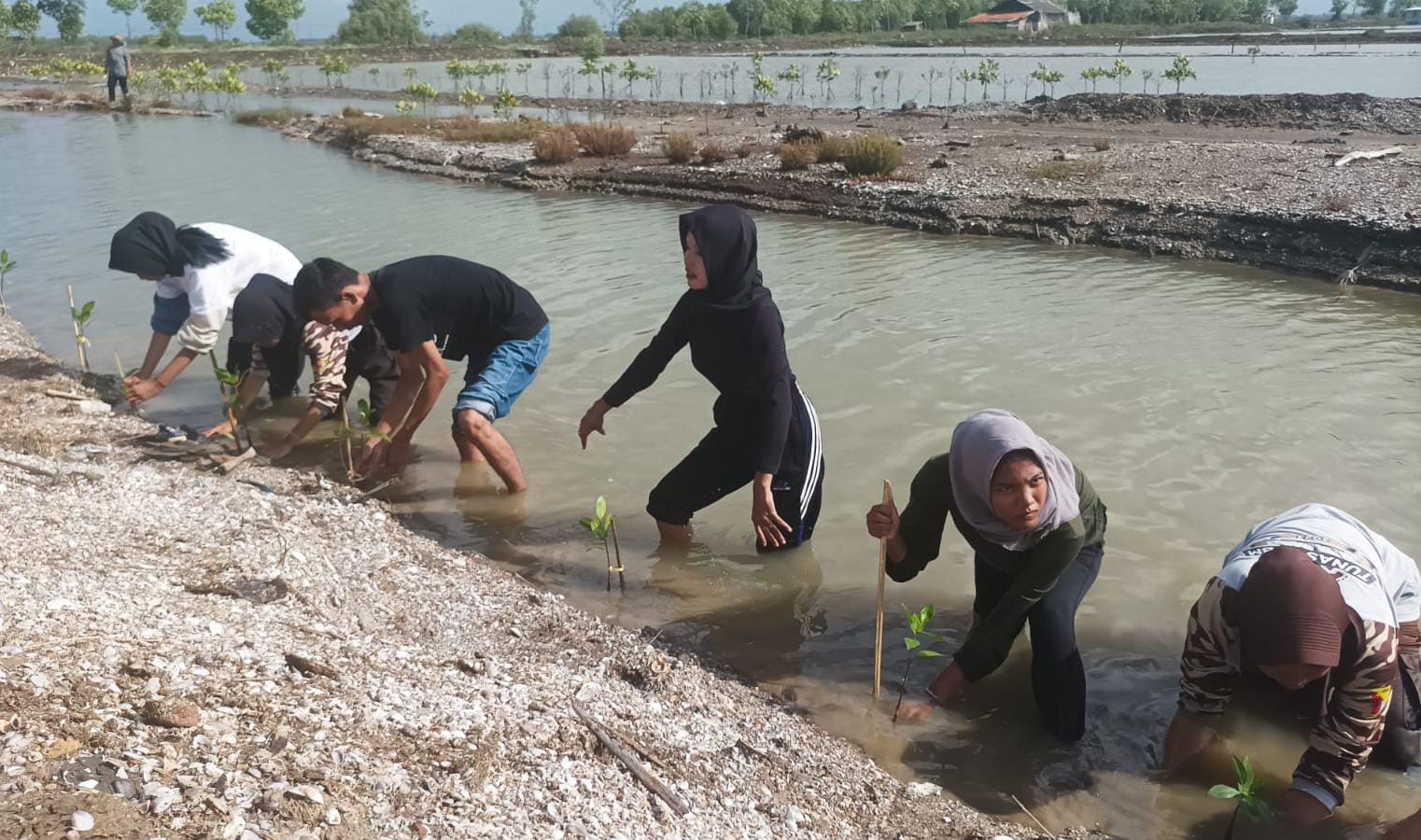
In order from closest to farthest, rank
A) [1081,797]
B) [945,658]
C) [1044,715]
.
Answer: [1081,797] → [1044,715] → [945,658]

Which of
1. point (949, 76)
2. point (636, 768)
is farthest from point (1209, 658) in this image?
point (949, 76)

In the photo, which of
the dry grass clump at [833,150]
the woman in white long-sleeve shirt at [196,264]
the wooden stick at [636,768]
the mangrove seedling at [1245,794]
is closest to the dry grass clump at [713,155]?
the dry grass clump at [833,150]

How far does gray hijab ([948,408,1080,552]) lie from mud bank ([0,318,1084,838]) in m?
0.83

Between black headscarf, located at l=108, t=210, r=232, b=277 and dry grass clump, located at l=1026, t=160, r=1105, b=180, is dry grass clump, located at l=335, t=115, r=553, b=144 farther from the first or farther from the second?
black headscarf, located at l=108, t=210, r=232, b=277

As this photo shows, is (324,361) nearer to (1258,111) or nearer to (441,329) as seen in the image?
(441,329)

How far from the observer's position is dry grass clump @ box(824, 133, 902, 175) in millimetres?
13716

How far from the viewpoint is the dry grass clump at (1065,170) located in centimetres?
1259

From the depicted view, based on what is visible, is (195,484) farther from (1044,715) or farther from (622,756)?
(1044,715)

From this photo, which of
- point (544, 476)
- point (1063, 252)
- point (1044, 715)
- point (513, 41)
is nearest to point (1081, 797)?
point (1044, 715)

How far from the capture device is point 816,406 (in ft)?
21.2

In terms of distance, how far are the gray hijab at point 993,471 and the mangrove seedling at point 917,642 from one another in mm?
378

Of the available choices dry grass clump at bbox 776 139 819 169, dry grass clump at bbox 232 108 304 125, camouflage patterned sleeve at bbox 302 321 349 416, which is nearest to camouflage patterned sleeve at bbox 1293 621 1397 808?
camouflage patterned sleeve at bbox 302 321 349 416

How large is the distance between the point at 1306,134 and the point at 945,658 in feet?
56.6

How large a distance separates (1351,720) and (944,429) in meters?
3.35
